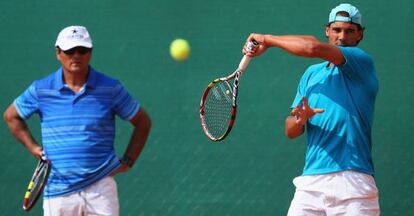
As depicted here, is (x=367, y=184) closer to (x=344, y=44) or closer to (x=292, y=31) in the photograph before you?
(x=344, y=44)

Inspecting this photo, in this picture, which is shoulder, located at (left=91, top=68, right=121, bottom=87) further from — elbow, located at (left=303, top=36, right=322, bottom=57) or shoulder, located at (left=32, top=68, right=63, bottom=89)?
elbow, located at (left=303, top=36, right=322, bottom=57)

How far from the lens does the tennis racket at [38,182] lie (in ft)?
15.1

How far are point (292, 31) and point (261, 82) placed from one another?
1.39 ft

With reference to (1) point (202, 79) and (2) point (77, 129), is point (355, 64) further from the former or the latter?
(1) point (202, 79)

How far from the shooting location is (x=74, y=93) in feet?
15.3

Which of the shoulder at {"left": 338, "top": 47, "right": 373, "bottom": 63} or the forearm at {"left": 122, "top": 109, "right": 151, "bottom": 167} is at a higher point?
the shoulder at {"left": 338, "top": 47, "right": 373, "bottom": 63}

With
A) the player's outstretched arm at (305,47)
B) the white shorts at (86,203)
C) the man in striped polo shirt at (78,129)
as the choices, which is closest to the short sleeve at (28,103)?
the man in striped polo shirt at (78,129)

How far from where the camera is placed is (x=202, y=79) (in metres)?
6.33

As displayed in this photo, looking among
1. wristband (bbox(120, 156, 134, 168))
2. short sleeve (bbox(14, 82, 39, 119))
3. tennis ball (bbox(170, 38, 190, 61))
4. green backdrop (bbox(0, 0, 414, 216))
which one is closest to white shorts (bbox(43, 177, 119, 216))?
wristband (bbox(120, 156, 134, 168))

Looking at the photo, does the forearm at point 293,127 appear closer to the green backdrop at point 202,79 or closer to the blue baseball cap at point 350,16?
the blue baseball cap at point 350,16

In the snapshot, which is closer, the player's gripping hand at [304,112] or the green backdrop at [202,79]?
the player's gripping hand at [304,112]

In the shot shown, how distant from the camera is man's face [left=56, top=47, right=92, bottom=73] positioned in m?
4.69

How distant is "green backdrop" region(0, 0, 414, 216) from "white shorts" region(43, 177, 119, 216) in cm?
171

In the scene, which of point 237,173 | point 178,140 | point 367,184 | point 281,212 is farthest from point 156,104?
point 367,184
